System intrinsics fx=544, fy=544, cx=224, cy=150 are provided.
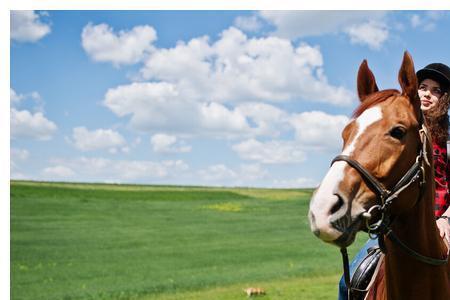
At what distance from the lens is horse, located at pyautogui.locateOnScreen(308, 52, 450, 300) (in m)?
3.29

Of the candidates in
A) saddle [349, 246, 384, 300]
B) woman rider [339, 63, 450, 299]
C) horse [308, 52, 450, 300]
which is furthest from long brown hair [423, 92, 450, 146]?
saddle [349, 246, 384, 300]

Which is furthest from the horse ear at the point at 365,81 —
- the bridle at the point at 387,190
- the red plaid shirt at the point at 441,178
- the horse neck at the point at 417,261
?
the red plaid shirt at the point at 441,178

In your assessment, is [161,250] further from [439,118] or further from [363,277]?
[439,118]

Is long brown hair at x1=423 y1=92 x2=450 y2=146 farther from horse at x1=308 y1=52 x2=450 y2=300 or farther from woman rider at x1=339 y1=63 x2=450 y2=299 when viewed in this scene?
horse at x1=308 y1=52 x2=450 y2=300

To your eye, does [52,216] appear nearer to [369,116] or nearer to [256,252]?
[256,252]

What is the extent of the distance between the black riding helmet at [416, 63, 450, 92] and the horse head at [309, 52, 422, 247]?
128 cm

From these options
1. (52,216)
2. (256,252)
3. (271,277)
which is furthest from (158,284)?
(52,216)

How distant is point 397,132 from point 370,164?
33 centimetres

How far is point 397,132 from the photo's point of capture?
3.57 meters

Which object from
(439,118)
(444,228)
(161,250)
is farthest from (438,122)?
(161,250)

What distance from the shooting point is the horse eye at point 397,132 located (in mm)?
3553

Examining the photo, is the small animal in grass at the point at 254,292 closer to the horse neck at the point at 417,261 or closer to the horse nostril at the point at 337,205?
the horse neck at the point at 417,261

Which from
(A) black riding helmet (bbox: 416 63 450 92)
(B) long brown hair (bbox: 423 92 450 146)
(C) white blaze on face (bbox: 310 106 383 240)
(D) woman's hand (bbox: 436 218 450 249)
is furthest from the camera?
(A) black riding helmet (bbox: 416 63 450 92)

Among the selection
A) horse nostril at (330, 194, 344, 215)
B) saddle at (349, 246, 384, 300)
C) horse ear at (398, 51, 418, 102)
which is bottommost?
saddle at (349, 246, 384, 300)
